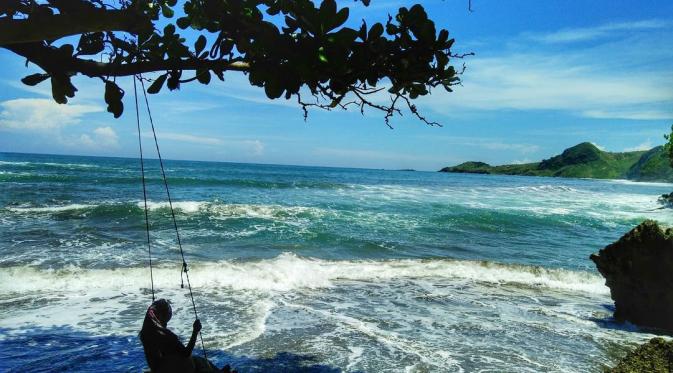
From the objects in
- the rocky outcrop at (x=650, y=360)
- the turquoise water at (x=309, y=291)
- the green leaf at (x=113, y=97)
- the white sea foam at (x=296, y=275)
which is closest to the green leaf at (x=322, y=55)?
the green leaf at (x=113, y=97)

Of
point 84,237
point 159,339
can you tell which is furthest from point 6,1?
point 84,237

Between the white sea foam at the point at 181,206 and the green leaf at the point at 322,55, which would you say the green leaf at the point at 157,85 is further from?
the white sea foam at the point at 181,206

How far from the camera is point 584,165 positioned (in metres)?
164

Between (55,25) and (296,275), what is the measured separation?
10214 mm

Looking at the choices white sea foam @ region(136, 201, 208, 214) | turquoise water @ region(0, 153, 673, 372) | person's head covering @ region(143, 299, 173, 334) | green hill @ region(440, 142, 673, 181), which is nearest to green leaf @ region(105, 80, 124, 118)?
person's head covering @ region(143, 299, 173, 334)

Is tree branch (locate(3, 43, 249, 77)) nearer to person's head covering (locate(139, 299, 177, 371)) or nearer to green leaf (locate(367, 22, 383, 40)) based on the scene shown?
green leaf (locate(367, 22, 383, 40))

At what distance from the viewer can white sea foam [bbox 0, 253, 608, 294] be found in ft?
36.7

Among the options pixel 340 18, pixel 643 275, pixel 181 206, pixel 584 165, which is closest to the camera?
pixel 340 18

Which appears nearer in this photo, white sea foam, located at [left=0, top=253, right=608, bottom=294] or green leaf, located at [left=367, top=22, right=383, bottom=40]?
green leaf, located at [left=367, top=22, right=383, bottom=40]

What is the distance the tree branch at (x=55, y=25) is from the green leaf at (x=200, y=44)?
67cm

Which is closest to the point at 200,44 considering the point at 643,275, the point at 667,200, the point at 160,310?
the point at 160,310

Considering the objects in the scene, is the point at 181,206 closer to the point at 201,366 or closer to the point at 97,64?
the point at 201,366

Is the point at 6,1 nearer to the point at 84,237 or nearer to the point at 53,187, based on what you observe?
the point at 84,237

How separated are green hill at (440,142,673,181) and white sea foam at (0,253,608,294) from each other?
134302 mm
